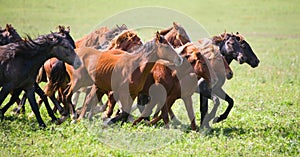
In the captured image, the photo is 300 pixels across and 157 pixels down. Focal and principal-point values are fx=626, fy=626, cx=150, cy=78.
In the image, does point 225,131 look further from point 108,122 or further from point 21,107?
point 21,107

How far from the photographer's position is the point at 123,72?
1111 centimetres

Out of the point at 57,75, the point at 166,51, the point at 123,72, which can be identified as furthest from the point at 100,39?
the point at 166,51

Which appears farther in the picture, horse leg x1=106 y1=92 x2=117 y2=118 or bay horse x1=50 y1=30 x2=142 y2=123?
bay horse x1=50 y1=30 x2=142 y2=123

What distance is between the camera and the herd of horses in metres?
10.8

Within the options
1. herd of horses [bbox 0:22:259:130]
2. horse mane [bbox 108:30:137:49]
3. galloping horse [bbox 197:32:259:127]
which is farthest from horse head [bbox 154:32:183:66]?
horse mane [bbox 108:30:137:49]

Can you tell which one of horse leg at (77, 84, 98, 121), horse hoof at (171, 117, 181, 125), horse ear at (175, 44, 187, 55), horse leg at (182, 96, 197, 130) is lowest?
horse hoof at (171, 117, 181, 125)

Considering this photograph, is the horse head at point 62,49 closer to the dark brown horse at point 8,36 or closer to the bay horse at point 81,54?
the bay horse at point 81,54

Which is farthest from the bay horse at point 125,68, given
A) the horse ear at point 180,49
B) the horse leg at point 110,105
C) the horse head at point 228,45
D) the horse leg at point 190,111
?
the horse head at point 228,45

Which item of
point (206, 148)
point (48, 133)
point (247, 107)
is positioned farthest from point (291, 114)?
point (48, 133)

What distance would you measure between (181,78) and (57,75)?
8.31ft

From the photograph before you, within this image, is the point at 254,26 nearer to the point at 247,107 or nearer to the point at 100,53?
the point at 247,107

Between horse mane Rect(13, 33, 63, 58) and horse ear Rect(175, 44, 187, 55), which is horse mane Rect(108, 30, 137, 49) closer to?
horse ear Rect(175, 44, 187, 55)

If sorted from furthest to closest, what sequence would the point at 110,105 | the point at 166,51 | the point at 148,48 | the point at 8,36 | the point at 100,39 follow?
the point at 100,39 → the point at 8,36 → the point at 110,105 → the point at 148,48 → the point at 166,51

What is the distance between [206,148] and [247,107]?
4781 mm
